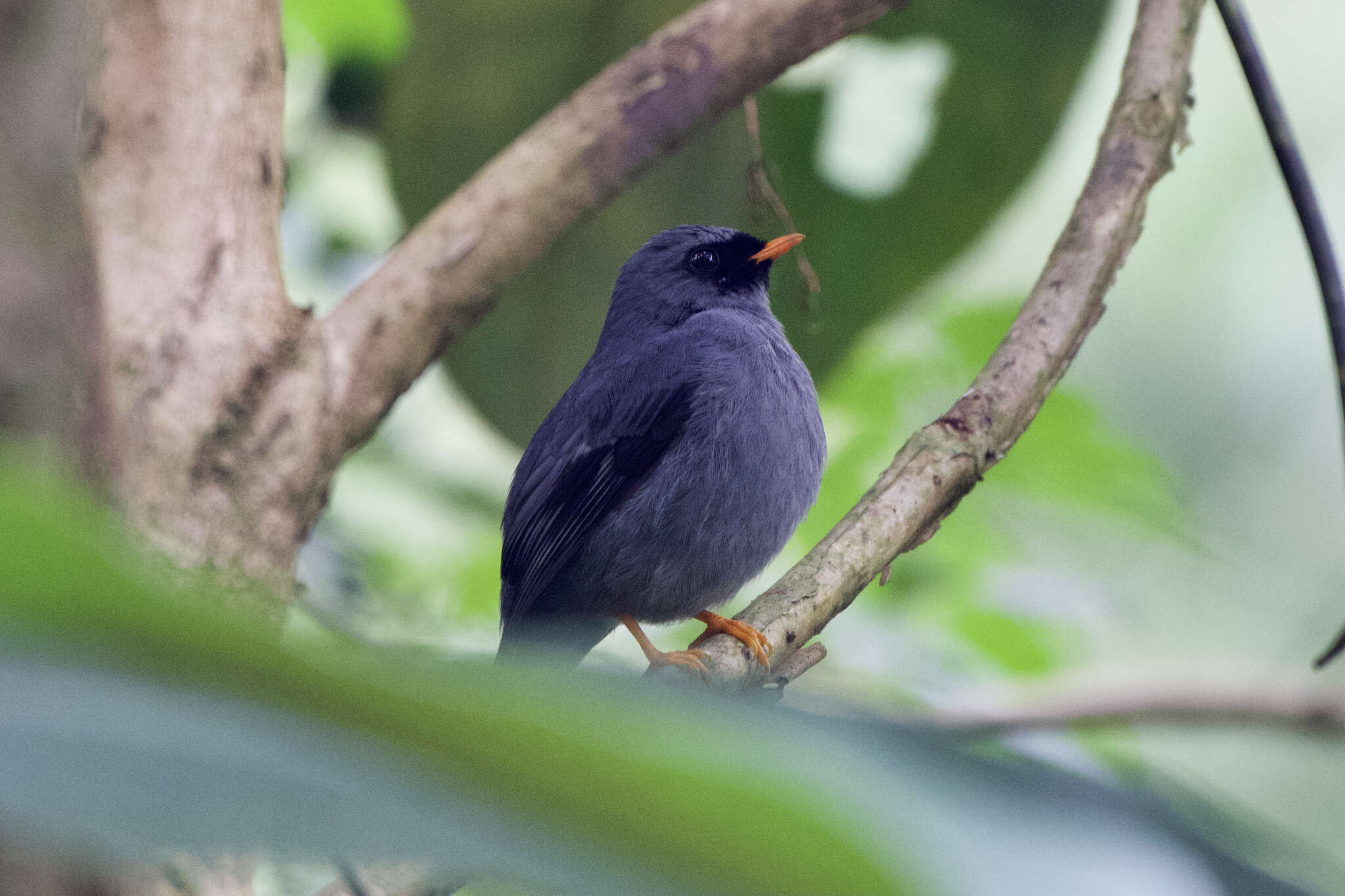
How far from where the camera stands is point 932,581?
369 centimetres

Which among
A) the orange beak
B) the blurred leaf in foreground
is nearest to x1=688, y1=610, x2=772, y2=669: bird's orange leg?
the orange beak

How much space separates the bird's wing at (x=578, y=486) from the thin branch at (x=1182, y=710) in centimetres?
85

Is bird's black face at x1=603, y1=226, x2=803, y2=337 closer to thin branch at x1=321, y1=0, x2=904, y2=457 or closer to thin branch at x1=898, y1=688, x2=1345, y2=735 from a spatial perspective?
thin branch at x1=321, y1=0, x2=904, y2=457

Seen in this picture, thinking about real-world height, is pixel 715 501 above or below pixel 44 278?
below

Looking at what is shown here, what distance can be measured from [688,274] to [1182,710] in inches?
64.0

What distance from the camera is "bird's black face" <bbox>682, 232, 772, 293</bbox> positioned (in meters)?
3.14

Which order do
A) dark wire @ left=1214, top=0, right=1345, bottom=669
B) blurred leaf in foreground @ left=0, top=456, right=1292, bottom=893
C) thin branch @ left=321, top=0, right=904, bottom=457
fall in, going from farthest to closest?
thin branch @ left=321, top=0, right=904, bottom=457
dark wire @ left=1214, top=0, right=1345, bottom=669
blurred leaf in foreground @ left=0, top=456, right=1292, bottom=893

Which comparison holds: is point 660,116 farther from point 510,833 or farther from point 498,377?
point 510,833

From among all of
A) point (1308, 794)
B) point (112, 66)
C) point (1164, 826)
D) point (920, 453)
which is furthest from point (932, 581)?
point (1308, 794)

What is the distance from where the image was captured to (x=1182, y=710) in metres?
2.61

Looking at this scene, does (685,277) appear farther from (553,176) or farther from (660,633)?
(660,633)

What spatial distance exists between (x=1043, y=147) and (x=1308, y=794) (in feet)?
21.2

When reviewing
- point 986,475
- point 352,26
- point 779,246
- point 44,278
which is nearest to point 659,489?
point 779,246

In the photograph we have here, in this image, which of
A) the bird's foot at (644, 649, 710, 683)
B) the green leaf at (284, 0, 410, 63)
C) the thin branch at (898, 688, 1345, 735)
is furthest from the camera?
the green leaf at (284, 0, 410, 63)
